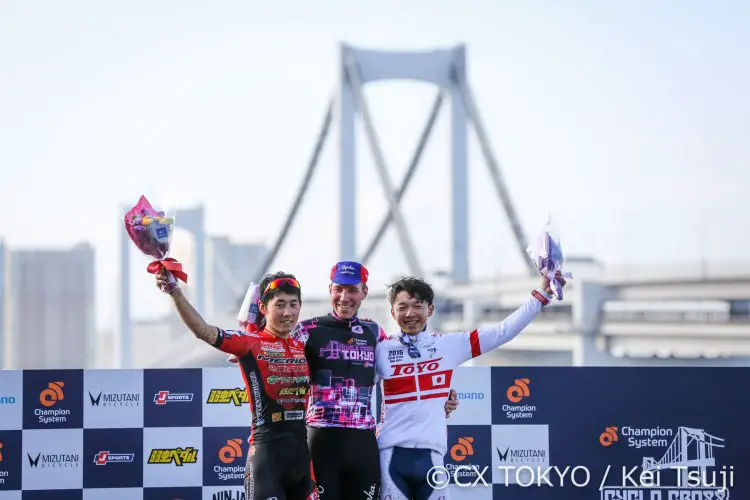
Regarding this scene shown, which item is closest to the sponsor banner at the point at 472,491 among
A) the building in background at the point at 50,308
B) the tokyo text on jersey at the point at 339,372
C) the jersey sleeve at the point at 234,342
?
the tokyo text on jersey at the point at 339,372

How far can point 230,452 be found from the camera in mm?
6934

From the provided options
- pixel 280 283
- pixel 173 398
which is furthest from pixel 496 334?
pixel 173 398

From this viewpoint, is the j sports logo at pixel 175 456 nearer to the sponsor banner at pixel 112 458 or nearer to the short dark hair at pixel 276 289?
the sponsor banner at pixel 112 458

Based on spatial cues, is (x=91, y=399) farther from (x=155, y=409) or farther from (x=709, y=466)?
(x=709, y=466)

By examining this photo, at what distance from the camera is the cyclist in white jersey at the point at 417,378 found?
5.31 meters

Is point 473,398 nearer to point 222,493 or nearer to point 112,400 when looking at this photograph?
point 222,493

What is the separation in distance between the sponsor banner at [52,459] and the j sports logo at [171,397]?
0.52 metres

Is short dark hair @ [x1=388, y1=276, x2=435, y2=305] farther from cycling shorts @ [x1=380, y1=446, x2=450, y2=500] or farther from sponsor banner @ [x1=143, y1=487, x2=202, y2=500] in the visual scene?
sponsor banner @ [x1=143, y1=487, x2=202, y2=500]

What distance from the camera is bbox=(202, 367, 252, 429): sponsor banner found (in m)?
6.94

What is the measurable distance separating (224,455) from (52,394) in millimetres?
1161

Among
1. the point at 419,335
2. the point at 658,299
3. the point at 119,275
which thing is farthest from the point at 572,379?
the point at 119,275

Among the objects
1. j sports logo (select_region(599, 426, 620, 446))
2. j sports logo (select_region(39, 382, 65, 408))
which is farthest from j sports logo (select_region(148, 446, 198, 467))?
j sports logo (select_region(599, 426, 620, 446))

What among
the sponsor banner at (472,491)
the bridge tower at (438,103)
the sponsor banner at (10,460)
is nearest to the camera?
the sponsor banner at (10,460)

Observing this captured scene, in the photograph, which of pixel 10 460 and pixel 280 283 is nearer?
pixel 280 283
